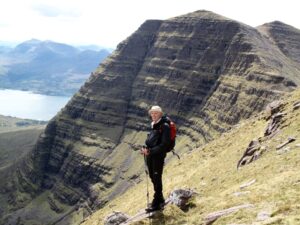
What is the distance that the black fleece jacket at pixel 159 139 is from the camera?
2138cm

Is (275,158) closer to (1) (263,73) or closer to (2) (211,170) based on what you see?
(2) (211,170)

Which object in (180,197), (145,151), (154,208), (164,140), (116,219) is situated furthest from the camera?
(116,219)

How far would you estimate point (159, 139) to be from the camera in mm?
21969

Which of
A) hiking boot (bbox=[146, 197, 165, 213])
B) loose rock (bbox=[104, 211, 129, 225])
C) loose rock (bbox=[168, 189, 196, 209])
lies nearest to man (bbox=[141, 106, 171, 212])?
hiking boot (bbox=[146, 197, 165, 213])

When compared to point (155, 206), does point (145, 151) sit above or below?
above

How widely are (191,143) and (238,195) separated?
6600 inches

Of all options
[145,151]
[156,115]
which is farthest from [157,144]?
[156,115]

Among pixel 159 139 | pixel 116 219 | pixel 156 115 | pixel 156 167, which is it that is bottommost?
pixel 116 219

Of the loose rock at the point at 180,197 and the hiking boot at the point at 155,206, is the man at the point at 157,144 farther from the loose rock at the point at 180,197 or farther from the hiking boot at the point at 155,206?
the loose rock at the point at 180,197

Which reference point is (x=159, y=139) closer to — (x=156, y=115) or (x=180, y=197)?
(x=156, y=115)

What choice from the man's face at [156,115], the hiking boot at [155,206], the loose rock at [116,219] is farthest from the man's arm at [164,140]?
the loose rock at [116,219]

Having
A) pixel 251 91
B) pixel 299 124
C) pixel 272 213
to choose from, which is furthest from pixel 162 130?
pixel 251 91

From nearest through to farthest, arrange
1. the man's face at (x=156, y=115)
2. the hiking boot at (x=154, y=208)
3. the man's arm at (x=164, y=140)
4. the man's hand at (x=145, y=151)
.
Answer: the man's arm at (x=164, y=140)
the man's face at (x=156, y=115)
the man's hand at (x=145, y=151)
the hiking boot at (x=154, y=208)

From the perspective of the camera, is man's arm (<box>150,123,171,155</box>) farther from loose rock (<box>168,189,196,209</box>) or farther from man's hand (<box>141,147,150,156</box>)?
loose rock (<box>168,189,196,209</box>)
